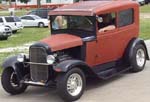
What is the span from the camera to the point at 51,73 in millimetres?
9375

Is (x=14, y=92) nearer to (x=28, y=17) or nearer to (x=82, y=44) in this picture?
(x=82, y=44)

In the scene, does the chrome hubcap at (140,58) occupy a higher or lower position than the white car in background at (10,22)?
higher

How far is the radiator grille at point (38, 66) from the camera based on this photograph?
937 cm

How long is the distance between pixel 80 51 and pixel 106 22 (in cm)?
119

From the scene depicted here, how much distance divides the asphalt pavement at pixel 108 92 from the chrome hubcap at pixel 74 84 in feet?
0.65

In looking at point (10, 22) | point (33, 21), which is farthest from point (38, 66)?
point (33, 21)

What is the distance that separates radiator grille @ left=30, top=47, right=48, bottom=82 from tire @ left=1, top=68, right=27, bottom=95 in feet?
1.98

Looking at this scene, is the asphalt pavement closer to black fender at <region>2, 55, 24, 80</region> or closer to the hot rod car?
the hot rod car

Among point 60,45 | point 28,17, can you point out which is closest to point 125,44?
point 60,45

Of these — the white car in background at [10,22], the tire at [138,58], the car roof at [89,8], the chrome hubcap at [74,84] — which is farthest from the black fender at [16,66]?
the white car in background at [10,22]

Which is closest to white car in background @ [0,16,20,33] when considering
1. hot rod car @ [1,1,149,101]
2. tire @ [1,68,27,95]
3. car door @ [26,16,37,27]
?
car door @ [26,16,37,27]

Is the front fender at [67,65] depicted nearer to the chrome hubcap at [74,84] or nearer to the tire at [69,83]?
the tire at [69,83]

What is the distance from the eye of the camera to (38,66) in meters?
9.50

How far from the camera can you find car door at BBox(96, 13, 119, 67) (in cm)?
1038
